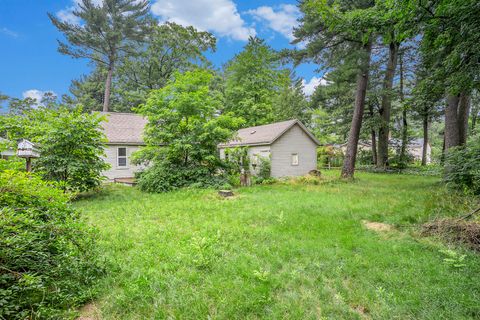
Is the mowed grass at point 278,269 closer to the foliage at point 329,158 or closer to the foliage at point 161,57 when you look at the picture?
the foliage at point 329,158

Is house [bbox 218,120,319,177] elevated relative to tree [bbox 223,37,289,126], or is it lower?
lower

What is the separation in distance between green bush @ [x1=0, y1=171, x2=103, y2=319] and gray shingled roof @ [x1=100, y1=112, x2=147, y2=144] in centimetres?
1229

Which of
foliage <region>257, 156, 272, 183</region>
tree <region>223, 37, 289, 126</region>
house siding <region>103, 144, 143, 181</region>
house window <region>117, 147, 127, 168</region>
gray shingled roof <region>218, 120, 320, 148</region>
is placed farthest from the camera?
tree <region>223, 37, 289, 126</region>

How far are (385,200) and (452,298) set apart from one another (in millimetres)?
6057

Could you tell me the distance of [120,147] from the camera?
15570mm

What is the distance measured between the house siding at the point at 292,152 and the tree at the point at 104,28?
1768 centimetres

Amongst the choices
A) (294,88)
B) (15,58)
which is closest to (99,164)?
(15,58)

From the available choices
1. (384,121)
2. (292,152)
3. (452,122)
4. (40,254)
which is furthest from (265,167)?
(40,254)

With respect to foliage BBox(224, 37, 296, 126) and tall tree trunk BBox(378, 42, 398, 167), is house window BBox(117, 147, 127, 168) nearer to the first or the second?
foliage BBox(224, 37, 296, 126)

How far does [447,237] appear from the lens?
15.4ft

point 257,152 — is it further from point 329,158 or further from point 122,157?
point 329,158

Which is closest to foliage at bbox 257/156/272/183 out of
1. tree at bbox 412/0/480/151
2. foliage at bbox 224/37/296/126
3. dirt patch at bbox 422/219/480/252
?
tree at bbox 412/0/480/151

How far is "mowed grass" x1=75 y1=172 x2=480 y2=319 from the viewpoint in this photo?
9.22 ft

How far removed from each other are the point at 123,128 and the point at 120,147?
1.91 metres
